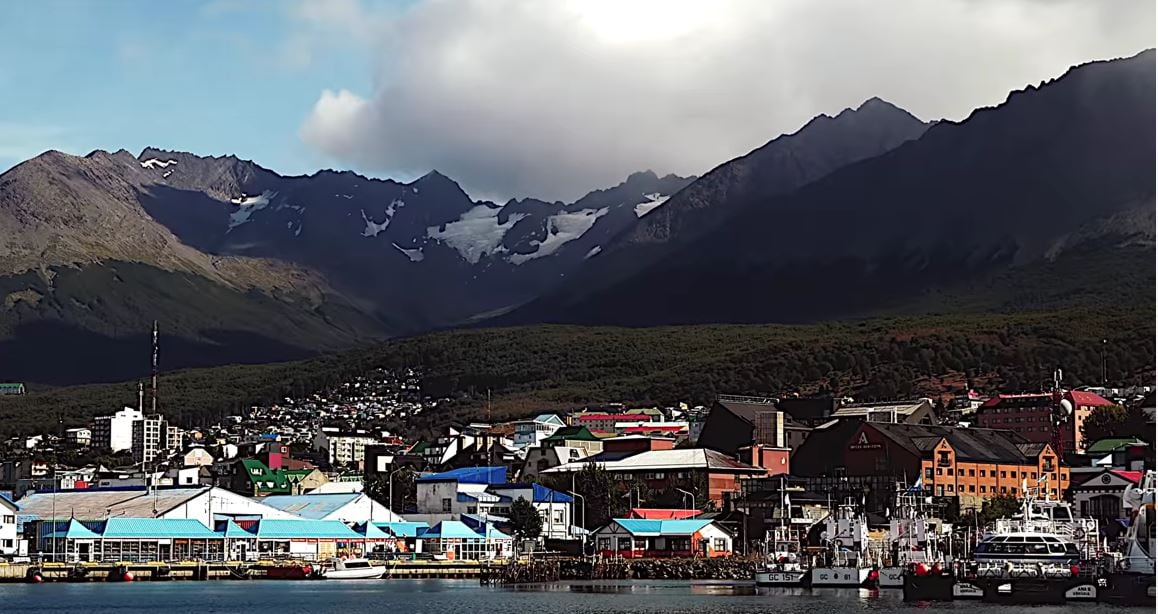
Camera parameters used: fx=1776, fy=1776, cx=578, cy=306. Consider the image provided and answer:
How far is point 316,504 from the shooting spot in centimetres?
11788

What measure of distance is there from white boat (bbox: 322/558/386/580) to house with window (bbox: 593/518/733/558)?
47.4ft

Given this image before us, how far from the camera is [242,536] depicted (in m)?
108

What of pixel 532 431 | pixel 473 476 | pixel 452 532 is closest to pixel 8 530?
pixel 452 532

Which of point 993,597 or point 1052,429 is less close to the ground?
point 1052,429

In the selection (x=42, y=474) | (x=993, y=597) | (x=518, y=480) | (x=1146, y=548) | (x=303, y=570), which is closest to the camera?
(x=1146, y=548)

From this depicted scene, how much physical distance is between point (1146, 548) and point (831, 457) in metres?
62.0

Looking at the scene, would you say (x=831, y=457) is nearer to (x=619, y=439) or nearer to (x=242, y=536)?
(x=619, y=439)

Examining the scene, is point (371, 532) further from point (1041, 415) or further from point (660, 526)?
point (1041, 415)

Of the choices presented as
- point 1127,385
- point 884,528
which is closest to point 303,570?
point 884,528

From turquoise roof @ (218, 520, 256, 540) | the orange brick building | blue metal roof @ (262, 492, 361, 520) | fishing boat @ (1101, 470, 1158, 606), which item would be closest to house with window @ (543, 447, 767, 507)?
the orange brick building

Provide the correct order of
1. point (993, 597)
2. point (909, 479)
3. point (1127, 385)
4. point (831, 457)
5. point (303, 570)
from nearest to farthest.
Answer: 1. point (993, 597)
2. point (303, 570)
3. point (909, 479)
4. point (831, 457)
5. point (1127, 385)

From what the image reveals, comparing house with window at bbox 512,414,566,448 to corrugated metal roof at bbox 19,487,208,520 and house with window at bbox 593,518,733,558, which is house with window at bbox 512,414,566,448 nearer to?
corrugated metal roof at bbox 19,487,208,520

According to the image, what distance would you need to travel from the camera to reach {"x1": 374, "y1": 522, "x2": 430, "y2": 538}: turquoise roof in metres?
115

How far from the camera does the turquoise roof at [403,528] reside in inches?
4532
